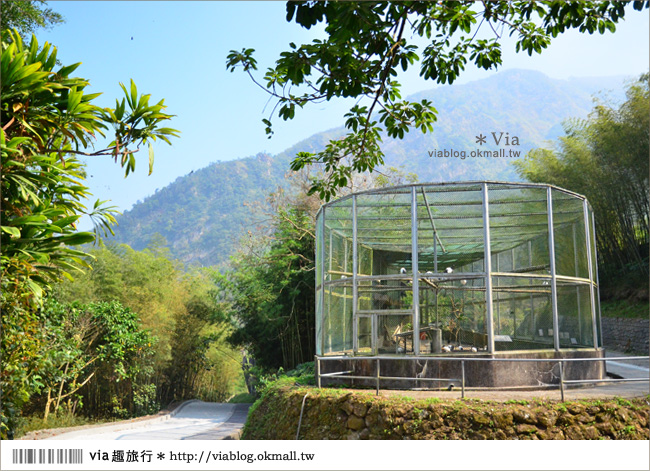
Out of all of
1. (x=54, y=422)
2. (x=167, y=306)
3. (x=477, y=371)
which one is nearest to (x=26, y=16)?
(x=477, y=371)

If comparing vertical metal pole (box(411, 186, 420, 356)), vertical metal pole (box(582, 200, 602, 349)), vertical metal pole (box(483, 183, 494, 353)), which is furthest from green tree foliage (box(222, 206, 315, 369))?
vertical metal pole (box(582, 200, 602, 349))

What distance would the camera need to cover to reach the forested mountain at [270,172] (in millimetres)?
69000

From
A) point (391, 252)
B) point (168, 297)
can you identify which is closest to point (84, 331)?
point (168, 297)

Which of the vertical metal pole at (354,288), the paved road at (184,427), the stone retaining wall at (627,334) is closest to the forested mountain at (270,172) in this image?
the paved road at (184,427)

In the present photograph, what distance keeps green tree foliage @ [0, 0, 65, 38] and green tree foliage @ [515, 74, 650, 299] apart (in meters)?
15.3

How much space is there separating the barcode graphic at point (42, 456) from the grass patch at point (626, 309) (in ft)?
53.0

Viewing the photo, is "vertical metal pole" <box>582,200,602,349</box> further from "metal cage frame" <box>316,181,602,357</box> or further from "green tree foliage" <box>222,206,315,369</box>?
"green tree foliage" <box>222,206,315,369</box>

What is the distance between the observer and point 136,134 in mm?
4316

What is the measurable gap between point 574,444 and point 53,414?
15080mm

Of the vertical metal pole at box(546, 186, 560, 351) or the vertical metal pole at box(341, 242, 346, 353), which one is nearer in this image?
the vertical metal pole at box(546, 186, 560, 351)

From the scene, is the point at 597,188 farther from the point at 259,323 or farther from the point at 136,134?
the point at 136,134

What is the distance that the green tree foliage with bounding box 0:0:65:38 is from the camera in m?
9.00

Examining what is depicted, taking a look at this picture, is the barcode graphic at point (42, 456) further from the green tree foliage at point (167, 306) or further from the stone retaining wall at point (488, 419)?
the green tree foliage at point (167, 306)

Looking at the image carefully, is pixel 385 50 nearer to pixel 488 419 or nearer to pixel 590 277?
pixel 488 419
